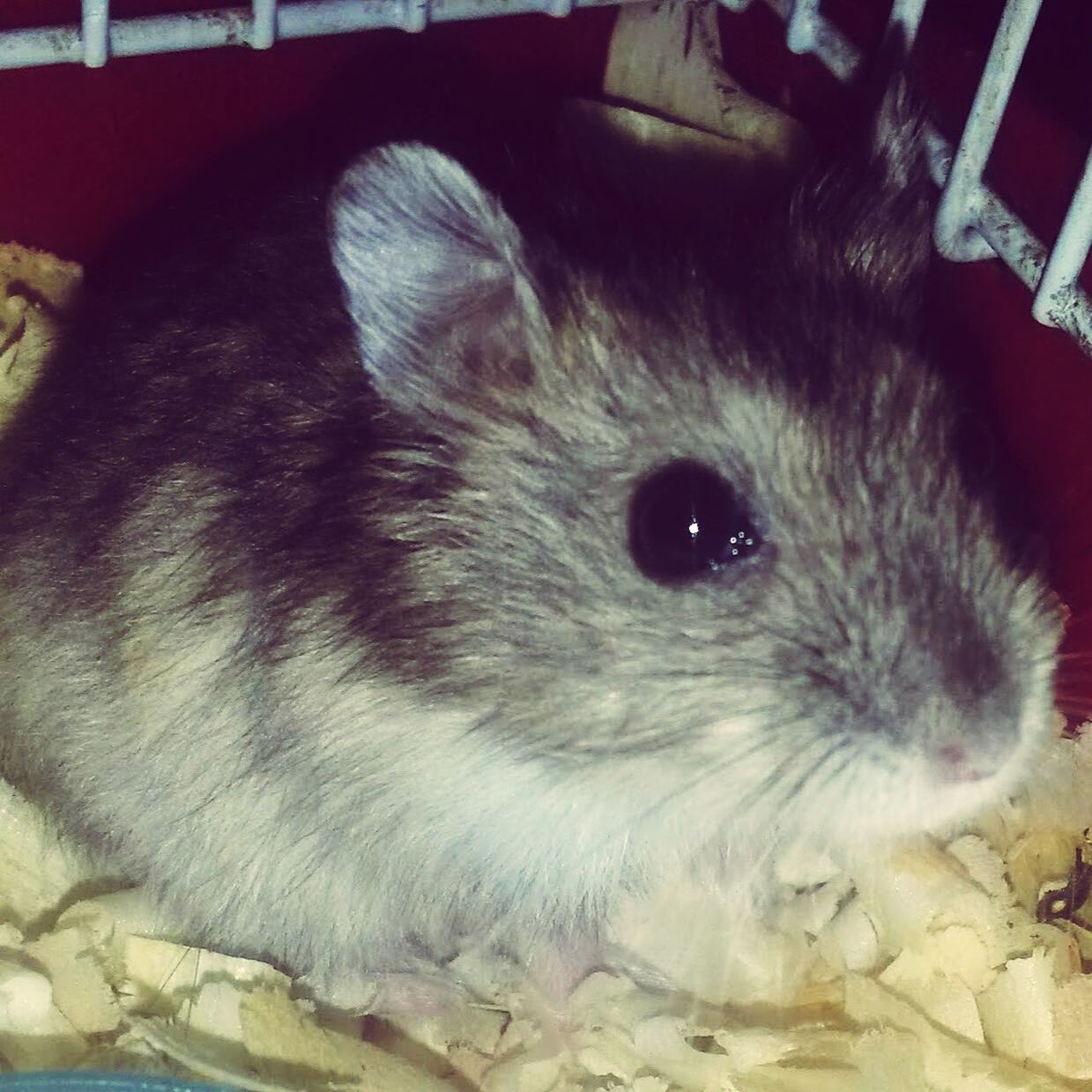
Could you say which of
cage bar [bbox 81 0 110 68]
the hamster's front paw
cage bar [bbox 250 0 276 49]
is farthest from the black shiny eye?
the hamster's front paw

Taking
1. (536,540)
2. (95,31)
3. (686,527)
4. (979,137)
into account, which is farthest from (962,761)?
(95,31)

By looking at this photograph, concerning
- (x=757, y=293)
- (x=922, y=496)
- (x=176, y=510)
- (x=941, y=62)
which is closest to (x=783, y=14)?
(x=941, y=62)

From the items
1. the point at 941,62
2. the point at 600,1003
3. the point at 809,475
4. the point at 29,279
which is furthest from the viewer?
the point at 29,279

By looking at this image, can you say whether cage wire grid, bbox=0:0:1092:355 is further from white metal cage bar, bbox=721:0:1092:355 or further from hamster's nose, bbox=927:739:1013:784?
hamster's nose, bbox=927:739:1013:784

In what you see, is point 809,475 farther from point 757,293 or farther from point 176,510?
point 176,510

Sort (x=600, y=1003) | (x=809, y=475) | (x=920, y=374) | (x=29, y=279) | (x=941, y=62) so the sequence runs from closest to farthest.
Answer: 1. (x=809, y=475)
2. (x=920, y=374)
3. (x=941, y=62)
4. (x=600, y=1003)
5. (x=29, y=279)

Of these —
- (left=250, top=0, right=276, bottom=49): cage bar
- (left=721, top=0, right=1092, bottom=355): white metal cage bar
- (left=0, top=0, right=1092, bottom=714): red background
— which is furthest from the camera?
(left=0, top=0, right=1092, bottom=714): red background
